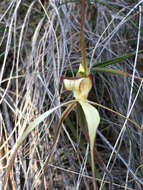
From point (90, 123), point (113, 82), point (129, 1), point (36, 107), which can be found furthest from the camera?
point (129, 1)

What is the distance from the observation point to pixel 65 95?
1064mm

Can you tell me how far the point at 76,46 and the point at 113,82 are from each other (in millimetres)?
190

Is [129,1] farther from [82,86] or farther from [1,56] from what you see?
[82,86]

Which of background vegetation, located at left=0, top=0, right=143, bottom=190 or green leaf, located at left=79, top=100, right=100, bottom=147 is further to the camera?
background vegetation, located at left=0, top=0, right=143, bottom=190

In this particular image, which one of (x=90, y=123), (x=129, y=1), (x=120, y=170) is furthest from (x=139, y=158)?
(x=129, y=1)

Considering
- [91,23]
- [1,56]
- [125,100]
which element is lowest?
[125,100]

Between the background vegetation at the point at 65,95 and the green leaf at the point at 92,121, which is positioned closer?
the green leaf at the point at 92,121

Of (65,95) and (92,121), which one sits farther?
(65,95)

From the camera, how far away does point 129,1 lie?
1118 millimetres

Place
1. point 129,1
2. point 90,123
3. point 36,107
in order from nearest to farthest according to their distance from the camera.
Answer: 1. point 90,123
2. point 36,107
3. point 129,1

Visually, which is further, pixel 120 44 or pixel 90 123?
pixel 120 44

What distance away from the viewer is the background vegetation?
827 millimetres

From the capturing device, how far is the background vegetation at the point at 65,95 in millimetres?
827

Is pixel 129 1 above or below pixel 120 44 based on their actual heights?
above
